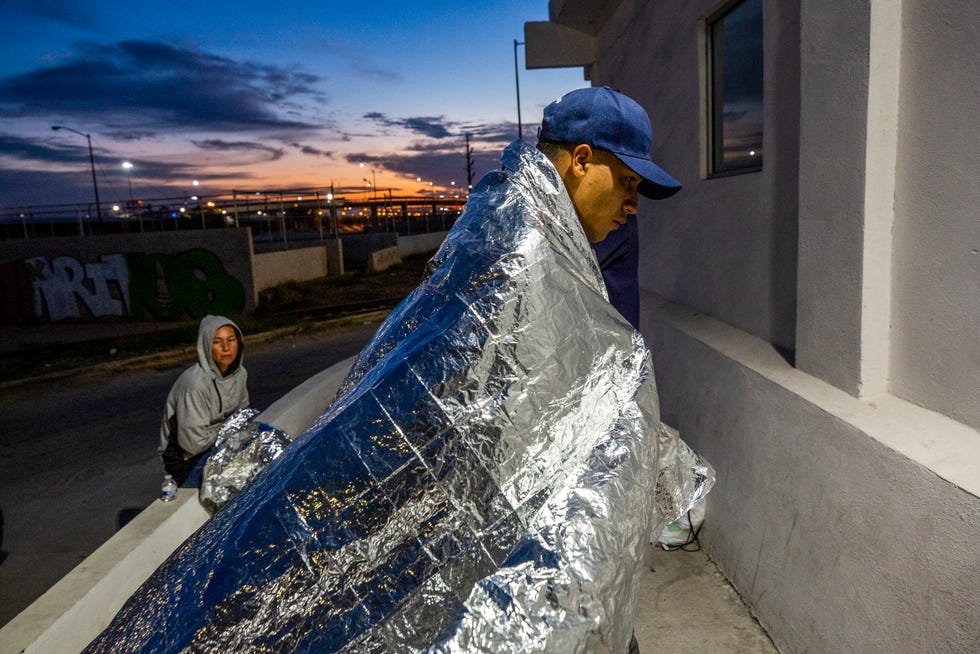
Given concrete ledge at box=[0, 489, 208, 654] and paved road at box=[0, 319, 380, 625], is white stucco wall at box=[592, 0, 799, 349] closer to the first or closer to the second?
concrete ledge at box=[0, 489, 208, 654]

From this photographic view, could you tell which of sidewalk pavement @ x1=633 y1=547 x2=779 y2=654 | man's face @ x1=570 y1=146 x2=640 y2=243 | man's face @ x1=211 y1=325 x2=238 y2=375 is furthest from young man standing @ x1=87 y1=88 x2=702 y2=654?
man's face @ x1=211 y1=325 x2=238 y2=375

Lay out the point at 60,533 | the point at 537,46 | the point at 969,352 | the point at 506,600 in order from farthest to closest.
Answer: the point at 537,46 < the point at 60,533 < the point at 969,352 < the point at 506,600

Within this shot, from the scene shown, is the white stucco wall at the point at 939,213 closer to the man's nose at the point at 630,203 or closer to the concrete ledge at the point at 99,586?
the man's nose at the point at 630,203

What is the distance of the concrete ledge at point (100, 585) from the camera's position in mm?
2521

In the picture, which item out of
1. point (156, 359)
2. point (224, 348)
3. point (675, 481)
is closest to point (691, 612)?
point (675, 481)

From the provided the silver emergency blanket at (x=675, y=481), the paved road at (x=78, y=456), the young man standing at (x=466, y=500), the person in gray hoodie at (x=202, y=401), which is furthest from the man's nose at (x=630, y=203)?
the paved road at (x=78, y=456)

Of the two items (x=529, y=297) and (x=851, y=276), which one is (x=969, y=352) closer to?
(x=851, y=276)

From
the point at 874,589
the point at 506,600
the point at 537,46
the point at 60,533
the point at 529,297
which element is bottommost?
the point at 60,533

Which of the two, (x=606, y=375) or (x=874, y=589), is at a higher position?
(x=606, y=375)

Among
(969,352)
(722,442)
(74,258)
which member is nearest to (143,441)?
(722,442)

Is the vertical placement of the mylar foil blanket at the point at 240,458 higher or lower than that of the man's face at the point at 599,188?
lower

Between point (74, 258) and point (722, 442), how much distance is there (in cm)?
2062

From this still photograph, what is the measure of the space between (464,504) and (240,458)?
1102 millimetres

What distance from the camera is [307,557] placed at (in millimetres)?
1107
